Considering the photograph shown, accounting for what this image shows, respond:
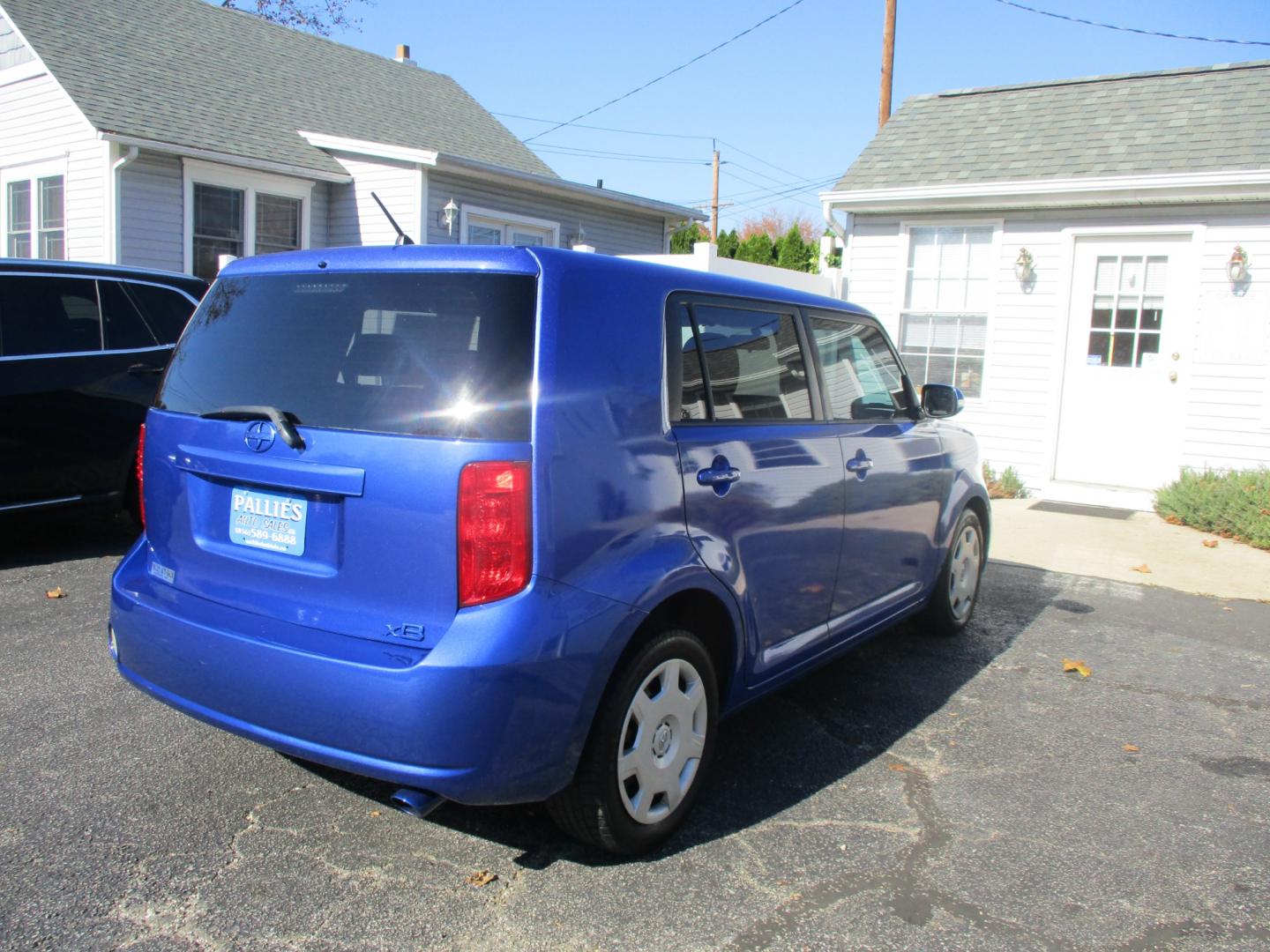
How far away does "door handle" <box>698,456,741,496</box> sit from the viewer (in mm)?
3150

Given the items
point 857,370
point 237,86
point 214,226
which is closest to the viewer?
point 857,370

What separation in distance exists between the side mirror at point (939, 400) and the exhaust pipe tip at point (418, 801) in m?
3.22

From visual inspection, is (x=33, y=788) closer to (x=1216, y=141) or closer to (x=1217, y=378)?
(x=1217, y=378)

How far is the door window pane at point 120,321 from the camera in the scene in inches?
254

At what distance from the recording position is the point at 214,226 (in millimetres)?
13258

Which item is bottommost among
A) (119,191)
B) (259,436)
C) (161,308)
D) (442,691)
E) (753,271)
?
(442,691)

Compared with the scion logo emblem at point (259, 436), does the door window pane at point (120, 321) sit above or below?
above

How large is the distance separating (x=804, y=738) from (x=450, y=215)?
1110 centimetres

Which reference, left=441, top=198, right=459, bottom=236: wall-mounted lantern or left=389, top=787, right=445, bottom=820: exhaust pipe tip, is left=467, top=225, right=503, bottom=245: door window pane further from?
left=389, top=787, right=445, bottom=820: exhaust pipe tip

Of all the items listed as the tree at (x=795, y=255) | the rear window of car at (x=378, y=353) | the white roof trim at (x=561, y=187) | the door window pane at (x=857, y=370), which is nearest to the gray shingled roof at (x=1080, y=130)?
the white roof trim at (x=561, y=187)

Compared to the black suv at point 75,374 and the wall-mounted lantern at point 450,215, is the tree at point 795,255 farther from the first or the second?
the black suv at point 75,374

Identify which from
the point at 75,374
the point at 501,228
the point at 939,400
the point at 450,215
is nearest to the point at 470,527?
the point at 939,400

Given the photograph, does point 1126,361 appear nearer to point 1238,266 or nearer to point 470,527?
point 1238,266

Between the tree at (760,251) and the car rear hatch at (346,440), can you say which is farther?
the tree at (760,251)
